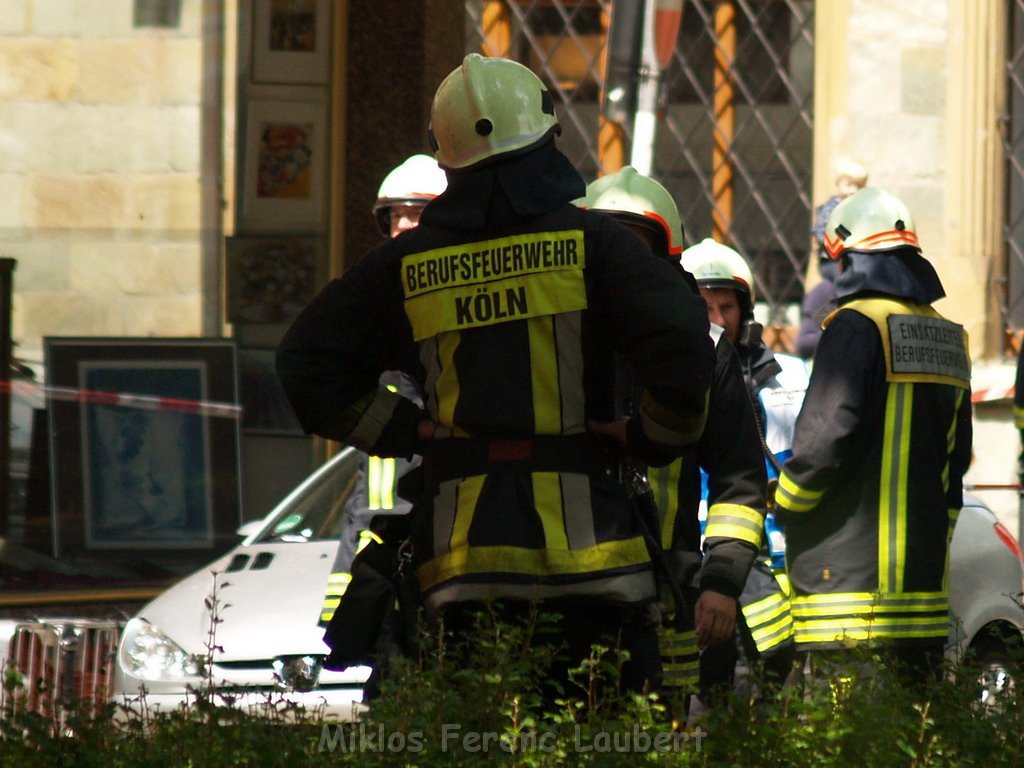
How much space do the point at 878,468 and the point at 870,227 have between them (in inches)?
25.9

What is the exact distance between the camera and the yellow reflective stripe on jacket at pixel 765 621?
5.44 metres

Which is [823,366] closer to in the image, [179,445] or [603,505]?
[603,505]

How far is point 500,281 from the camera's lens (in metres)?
3.62

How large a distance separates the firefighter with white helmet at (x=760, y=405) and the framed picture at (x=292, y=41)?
3176mm

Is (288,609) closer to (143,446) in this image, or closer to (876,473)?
(876,473)

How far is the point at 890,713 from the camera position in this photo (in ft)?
11.8

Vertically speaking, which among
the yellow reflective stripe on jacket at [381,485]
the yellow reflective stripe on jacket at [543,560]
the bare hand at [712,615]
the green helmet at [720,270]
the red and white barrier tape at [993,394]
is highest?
the green helmet at [720,270]

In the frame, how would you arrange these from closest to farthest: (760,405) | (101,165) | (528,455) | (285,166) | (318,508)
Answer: (528,455) < (760,405) < (318,508) < (101,165) < (285,166)

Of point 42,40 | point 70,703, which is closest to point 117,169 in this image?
point 42,40

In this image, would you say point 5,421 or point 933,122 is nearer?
point 5,421

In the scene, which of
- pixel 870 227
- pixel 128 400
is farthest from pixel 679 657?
pixel 128 400

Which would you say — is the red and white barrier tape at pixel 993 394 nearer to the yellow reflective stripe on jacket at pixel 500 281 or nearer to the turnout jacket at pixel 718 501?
the turnout jacket at pixel 718 501

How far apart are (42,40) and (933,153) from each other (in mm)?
5577

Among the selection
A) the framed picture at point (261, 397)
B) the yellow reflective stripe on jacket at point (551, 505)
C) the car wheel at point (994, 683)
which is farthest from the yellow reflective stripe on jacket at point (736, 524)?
the framed picture at point (261, 397)
